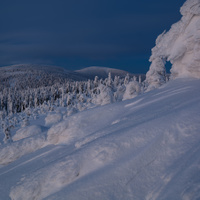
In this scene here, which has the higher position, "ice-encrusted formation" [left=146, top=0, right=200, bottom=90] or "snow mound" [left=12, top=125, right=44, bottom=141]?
"ice-encrusted formation" [left=146, top=0, right=200, bottom=90]

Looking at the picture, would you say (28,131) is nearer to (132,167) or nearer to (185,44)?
(132,167)

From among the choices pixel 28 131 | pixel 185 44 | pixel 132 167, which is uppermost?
pixel 185 44

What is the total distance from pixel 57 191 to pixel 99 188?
3.48 feet

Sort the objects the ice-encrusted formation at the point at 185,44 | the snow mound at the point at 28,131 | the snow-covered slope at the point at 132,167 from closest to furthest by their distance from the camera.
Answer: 1. the snow-covered slope at the point at 132,167
2. the ice-encrusted formation at the point at 185,44
3. the snow mound at the point at 28,131

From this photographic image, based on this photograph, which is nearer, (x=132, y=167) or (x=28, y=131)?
(x=132, y=167)

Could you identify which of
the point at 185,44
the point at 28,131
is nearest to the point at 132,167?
the point at 185,44

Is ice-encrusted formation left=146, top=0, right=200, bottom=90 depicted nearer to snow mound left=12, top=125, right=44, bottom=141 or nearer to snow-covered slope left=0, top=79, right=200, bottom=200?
snow-covered slope left=0, top=79, right=200, bottom=200

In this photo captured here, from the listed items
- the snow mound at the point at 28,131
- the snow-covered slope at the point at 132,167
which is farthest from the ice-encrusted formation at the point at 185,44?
the snow mound at the point at 28,131

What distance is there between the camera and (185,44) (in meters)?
8.23

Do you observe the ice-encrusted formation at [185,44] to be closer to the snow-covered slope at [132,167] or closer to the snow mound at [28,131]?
the snow-covered slope at [132,167]

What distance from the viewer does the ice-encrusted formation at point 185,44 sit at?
24.9 ft

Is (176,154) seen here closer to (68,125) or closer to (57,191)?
(57,191)

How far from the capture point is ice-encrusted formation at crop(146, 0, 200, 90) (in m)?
7.60

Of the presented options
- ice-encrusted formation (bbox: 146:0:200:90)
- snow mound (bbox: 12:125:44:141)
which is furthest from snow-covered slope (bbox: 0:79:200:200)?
snow mound (bbox: 12:125:44:141)
